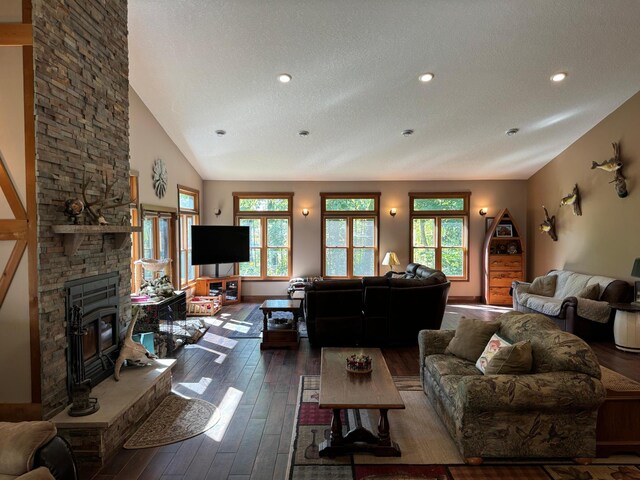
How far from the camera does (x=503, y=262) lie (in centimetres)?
834

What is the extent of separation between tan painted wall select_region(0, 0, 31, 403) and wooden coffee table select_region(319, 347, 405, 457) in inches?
86.1

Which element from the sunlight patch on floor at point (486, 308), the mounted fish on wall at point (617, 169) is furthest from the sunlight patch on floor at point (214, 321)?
the mounted fish on wall at point (617, 169)

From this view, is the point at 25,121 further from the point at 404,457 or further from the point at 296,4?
the point at 404,457

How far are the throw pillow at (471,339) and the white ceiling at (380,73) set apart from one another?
10.2ft

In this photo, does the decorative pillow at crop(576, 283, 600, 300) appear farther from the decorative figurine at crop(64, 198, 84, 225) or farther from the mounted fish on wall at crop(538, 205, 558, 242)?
the decorative figurine at crop(64, 198, 84, 225)

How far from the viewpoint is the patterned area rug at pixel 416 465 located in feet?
8.27

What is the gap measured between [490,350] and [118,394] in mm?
3114

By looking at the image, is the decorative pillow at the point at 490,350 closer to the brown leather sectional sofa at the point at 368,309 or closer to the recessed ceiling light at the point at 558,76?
the brown leather sectional sofa at the point at 368,309

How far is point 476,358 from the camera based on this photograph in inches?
134

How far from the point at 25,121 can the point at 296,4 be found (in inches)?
101

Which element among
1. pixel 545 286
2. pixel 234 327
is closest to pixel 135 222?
pixel 234 327

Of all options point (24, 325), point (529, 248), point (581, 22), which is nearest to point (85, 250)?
point (24, 325)

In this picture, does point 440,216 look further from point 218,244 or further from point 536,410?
point 536,410

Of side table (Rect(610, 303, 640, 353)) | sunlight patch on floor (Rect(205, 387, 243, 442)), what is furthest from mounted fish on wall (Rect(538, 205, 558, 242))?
sunlight patch on floor (Rect(205, 387, 243, 442))
